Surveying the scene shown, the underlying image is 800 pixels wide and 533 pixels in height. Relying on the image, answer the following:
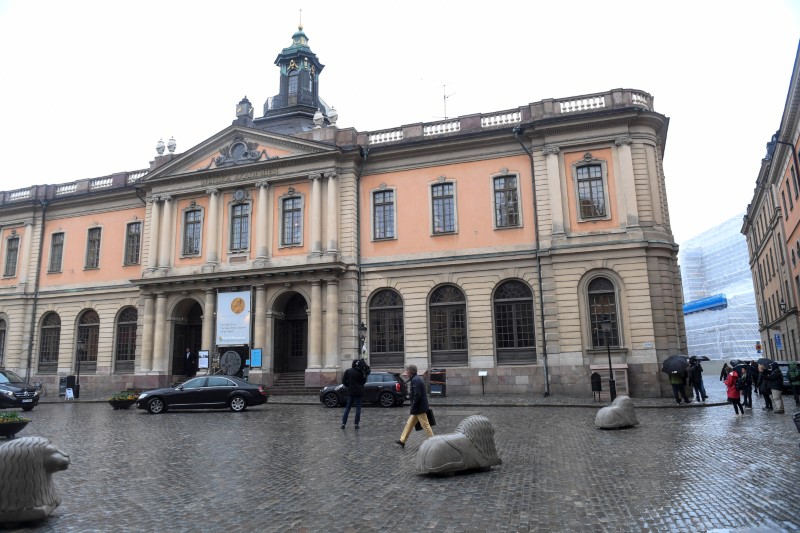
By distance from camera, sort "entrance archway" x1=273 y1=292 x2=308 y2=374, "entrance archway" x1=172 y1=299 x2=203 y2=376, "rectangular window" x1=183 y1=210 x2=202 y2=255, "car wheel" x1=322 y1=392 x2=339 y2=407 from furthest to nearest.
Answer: "rectangular window" x1=183 y1=210 x2=202 y2=255, "entrance archway" x1=172 y1=299 x2=203 y2=376, "entrance archway" x1=273 y1=292 x2=308 y2=374, "car wheel" x1=322 y1=392 x2=339 y2=407

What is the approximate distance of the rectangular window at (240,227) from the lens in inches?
1172

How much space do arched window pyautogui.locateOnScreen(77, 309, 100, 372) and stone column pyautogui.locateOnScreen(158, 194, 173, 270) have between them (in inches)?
265

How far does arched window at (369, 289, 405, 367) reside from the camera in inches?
1071

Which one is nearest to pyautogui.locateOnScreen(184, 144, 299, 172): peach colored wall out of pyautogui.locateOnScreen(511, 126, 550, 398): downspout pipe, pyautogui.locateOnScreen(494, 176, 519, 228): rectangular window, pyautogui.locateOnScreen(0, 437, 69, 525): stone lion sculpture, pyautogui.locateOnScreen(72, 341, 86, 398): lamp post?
pyautogui.locateOnScreen(494, 176, 519, 228): rectangular window

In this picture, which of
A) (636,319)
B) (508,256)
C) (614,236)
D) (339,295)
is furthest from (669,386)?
(339,295)

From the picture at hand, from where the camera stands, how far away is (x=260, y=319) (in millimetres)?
28125

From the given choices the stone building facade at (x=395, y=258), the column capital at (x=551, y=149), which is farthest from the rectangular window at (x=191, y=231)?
the column capital at (x=551, y=149)

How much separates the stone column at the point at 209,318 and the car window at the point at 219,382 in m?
8.44

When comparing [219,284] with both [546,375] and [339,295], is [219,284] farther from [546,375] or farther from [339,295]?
[546,375]

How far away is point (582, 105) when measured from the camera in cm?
2584

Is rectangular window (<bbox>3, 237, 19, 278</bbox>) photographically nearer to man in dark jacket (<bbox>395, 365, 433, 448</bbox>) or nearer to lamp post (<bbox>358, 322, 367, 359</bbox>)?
lamp post (<bbox>358, 322, 367, 359</bbox>)

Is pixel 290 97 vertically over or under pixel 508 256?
over

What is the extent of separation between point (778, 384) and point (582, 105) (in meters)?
14.4

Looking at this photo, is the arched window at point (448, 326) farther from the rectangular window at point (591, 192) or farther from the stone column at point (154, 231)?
the stone column at point (154, 231)
